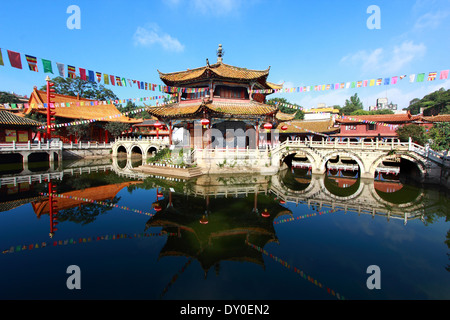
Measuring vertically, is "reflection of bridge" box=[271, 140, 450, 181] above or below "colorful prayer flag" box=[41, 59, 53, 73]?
below

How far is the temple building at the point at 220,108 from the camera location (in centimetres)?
1994

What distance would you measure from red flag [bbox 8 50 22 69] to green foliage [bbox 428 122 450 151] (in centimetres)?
2843

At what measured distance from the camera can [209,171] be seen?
1916cm

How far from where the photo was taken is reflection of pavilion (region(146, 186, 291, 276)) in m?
7.13

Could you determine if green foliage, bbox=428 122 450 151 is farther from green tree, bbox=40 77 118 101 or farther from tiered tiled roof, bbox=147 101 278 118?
green tree, bbox=40 77 118 101

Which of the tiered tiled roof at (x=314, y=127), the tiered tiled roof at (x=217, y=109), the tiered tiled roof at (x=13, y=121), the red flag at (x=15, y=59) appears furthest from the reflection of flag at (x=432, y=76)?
the tiered tiled roof at (x=13, y=121)

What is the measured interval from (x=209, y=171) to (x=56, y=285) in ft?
46.3

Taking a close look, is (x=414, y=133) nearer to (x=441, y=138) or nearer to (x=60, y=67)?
(x=441, y=138)

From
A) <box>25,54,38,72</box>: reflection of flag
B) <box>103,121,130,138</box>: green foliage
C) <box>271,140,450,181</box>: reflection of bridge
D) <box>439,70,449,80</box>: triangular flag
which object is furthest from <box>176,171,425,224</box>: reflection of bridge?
<box>103,121,130,138</box>: green foliage

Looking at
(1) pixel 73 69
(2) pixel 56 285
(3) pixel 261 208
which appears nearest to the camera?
(2) pixel 56 285

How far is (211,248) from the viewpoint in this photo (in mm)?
7410

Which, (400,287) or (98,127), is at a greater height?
(98,127)

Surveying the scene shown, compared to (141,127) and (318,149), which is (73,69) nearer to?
(318,149)
